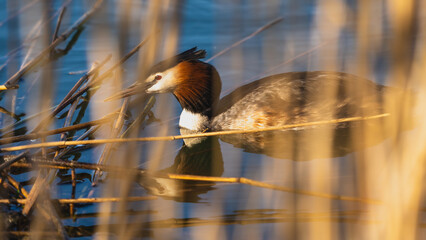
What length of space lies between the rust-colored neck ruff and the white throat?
39 mm

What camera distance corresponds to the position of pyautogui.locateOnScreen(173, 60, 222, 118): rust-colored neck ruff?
5.52 meters

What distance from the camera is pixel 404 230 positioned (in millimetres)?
2338

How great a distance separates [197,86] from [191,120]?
325mm

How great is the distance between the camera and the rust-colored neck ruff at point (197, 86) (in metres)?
5.52

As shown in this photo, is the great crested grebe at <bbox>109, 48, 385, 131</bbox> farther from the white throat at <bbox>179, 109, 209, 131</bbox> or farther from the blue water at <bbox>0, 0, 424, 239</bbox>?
the blue water at <bbox>0, 0, 424, 239</bbox>

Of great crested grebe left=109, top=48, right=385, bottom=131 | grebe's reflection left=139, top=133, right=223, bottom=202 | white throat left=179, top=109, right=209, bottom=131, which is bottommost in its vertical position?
grebe's reflection left=139, top=133, right=223, bottom=202

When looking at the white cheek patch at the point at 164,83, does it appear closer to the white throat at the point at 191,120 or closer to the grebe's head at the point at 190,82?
the grebe's head at the point at 190,82

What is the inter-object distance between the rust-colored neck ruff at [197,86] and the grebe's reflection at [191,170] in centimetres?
36

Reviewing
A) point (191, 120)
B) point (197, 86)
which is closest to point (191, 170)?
point (191, 120)

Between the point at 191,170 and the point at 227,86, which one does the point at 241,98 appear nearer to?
the point at 227,86

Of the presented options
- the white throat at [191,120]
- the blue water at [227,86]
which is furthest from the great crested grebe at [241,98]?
the blue water at [227,86]

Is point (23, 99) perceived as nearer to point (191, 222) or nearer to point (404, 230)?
point (191, 222)

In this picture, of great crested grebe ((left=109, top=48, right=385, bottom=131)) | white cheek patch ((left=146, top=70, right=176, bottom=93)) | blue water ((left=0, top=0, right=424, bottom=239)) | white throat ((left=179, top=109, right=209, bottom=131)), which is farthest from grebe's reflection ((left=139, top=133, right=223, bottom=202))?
white cheek patch ((left=146, top=70, right=176, bottom=93))

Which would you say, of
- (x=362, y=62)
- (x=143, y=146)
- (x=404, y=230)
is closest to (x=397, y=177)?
(x=404, y=230)
